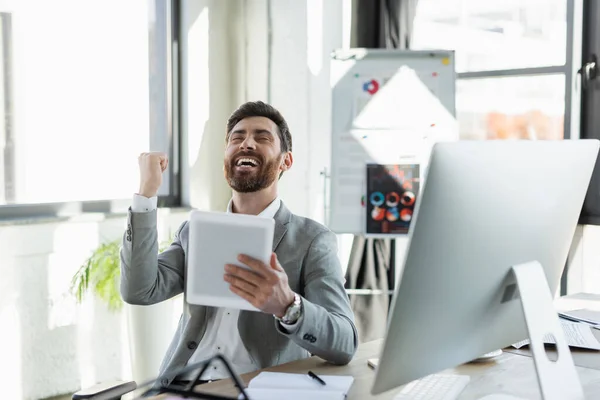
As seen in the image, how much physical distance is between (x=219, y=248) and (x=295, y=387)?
329 mm

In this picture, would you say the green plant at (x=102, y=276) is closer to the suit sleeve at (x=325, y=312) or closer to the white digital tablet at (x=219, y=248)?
the suit sleeve at (x=325, y=312)

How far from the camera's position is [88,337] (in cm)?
360

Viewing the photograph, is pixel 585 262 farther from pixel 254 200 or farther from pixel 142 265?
pixel 142 265

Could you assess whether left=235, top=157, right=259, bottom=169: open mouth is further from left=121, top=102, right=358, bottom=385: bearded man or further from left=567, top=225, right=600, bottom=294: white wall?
left=567, top=225, right=600, bottom=294: white wall

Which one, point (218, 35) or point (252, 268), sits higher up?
point (218, 35)

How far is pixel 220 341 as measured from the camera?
6.15 ft

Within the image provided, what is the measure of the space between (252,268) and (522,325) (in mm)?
546

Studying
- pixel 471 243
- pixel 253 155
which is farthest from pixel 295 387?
pixel 253 155

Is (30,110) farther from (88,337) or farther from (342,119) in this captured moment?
(342,119)

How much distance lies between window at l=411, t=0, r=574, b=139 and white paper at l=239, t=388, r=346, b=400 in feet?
8.62

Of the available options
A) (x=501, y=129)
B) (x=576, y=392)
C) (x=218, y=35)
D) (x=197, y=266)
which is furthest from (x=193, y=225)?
(x=218, y=35)

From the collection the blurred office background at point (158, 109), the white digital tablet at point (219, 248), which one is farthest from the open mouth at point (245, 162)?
the blurred office background at point (158, 109)

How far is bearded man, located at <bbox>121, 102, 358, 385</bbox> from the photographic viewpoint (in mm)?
1698

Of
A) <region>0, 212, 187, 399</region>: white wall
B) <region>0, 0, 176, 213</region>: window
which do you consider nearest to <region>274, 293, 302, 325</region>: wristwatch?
<region>0, 212, 187, 399</region>: white wall
